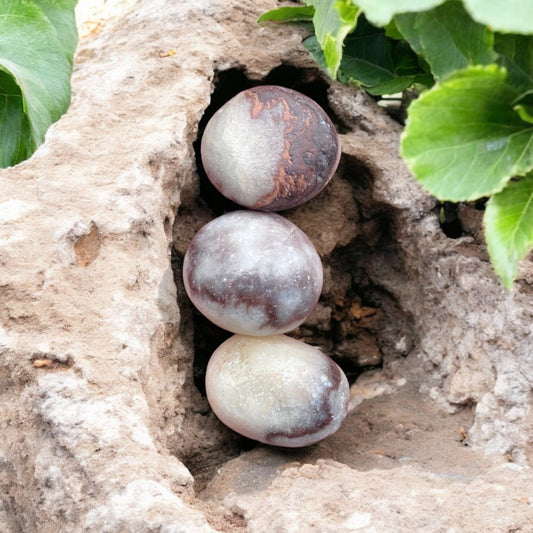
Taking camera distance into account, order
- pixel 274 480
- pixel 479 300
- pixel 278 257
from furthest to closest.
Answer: pixel 479 300 < pixel 278 257 < pixel 274 480

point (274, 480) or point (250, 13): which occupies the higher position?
point (250, 13)

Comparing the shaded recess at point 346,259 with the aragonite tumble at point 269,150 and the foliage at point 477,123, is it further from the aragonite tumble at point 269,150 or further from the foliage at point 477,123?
the foliage at point 477,123


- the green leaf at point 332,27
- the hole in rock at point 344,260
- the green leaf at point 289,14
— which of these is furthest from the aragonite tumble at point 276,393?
the green leaf at point 289,14

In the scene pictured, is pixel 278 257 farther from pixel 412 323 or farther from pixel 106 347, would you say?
pixel 412 323

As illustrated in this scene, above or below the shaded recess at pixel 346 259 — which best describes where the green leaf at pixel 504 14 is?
above

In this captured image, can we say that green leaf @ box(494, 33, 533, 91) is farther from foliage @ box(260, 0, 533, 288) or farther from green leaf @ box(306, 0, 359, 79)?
green leaf @ box(306, 0, 359, 79)

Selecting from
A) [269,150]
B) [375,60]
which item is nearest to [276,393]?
[269,150]

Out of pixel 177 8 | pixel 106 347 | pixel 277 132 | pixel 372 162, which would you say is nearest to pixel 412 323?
pixel 372 162

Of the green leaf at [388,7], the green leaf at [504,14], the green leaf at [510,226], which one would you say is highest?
the green leaf at [504,14]

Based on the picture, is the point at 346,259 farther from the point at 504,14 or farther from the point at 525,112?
the point at 504,14
